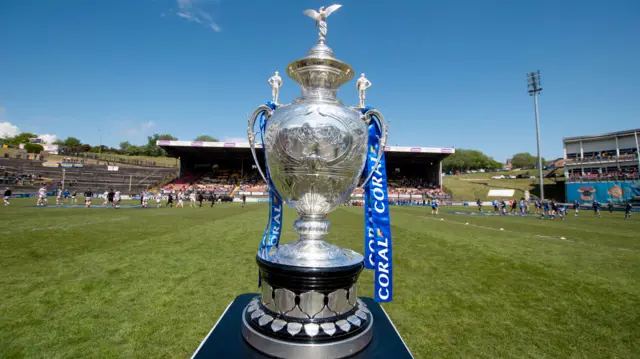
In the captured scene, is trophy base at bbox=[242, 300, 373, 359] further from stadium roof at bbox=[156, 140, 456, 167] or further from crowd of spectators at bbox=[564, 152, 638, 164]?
crowd of spectators at bbox=[564, 152, 638, 164]

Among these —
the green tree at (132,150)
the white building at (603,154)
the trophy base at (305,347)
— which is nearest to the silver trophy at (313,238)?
the trophy base at (305,347)

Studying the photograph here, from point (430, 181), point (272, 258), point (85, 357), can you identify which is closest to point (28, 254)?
point (85, 357)

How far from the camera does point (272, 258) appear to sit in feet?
5.34

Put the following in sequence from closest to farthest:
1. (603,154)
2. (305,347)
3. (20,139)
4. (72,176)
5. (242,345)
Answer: (305,347) < (242,345) < (603,154) < (72,176) < (20,139)

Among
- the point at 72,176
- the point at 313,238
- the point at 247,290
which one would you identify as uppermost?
the point at 72,176

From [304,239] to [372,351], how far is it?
0.67 metres

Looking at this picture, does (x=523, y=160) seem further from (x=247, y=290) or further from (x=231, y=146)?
(x=247, y=290)

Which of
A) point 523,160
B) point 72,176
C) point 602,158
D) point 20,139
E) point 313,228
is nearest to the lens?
point 313,228

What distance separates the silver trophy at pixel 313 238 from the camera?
1.46m

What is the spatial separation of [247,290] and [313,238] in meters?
3.04

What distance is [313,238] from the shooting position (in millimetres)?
1769

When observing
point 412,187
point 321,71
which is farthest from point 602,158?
point 321,71

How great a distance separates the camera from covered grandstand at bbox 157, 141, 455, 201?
128 ft

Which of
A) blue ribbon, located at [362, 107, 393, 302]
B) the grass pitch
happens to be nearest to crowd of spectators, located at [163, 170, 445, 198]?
the grass pitch
